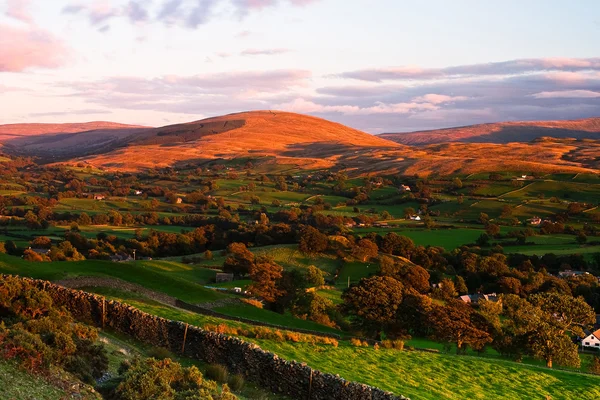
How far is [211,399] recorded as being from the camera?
11.8 meters

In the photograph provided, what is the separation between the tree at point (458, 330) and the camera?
37000 millimetres

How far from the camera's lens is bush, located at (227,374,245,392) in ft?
52.9

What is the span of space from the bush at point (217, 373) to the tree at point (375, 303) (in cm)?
2488

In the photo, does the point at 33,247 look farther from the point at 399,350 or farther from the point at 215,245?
the point at 399,350

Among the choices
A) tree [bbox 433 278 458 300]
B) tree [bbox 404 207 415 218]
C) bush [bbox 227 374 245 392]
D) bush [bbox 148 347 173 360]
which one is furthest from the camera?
tree [bbox 404 207 415 218]

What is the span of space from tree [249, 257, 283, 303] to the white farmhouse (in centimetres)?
2550

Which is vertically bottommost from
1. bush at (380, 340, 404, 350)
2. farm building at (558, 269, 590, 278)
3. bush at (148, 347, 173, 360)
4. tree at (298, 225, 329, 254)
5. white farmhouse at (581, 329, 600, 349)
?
white farmhouse at (581, 329, 600, 349)

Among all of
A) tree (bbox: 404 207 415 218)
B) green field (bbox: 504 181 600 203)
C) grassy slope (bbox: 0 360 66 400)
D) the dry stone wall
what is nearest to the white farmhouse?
the dry stone wall

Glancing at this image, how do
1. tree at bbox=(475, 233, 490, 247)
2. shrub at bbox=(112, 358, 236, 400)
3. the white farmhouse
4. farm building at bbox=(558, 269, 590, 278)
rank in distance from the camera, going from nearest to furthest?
shrub at bbox=(112, 358, 236, 400) → the white farmhouse → farm building at bbox=(558, 269, 590, 278) → tree at bbox=(475, 233, 490, 247)

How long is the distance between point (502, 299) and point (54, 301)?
4472 cm

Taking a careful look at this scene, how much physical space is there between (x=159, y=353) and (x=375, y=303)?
80.1ft

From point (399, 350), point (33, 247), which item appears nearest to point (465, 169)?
point (33, 247)

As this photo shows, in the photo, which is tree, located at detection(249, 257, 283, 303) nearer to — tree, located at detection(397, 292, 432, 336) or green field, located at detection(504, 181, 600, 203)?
tree, located at detection(397, 292, 432, 336)

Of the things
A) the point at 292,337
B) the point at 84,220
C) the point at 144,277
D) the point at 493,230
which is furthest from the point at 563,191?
the point at 292,337
